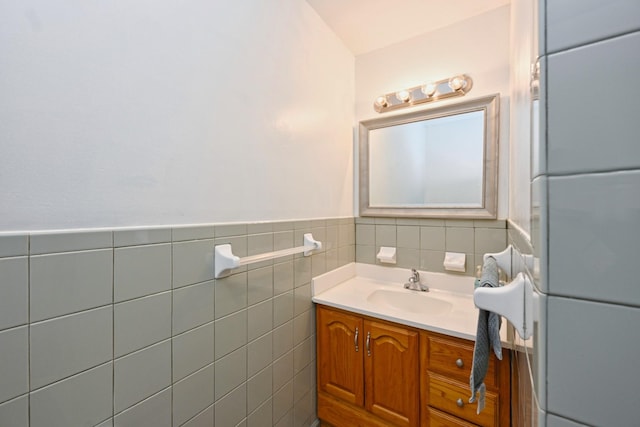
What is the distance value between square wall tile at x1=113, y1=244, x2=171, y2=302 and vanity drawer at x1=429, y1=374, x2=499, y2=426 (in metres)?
1.21

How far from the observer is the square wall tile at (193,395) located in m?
0.89

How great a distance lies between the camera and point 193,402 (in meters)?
0.94

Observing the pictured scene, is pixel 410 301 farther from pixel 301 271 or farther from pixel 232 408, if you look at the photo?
pixel 232 408

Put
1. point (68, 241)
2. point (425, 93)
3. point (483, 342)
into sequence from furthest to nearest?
point (425, 93)
point (483, 342)
point (68, 241)

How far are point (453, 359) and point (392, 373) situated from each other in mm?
312

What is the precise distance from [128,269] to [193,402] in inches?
21.7

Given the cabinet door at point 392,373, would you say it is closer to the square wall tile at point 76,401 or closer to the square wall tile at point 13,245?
the square wall tile at point 76,401

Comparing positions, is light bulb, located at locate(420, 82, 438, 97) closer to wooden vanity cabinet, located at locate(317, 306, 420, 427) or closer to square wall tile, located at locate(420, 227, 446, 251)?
square wall tile, located at locate(420, 227, 446, 251)

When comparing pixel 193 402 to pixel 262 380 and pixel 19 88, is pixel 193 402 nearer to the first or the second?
pixel 262 380

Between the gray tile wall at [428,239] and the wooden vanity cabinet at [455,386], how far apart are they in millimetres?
567

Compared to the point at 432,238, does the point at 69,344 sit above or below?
below

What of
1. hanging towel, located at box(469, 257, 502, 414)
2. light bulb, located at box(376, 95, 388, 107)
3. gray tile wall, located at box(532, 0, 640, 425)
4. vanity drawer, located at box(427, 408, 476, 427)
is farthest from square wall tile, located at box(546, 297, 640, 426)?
light bulb, located at box(376, 95, 388, 107)

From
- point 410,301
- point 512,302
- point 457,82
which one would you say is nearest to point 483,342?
point 512,302

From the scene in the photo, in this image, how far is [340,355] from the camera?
4.78 feet
